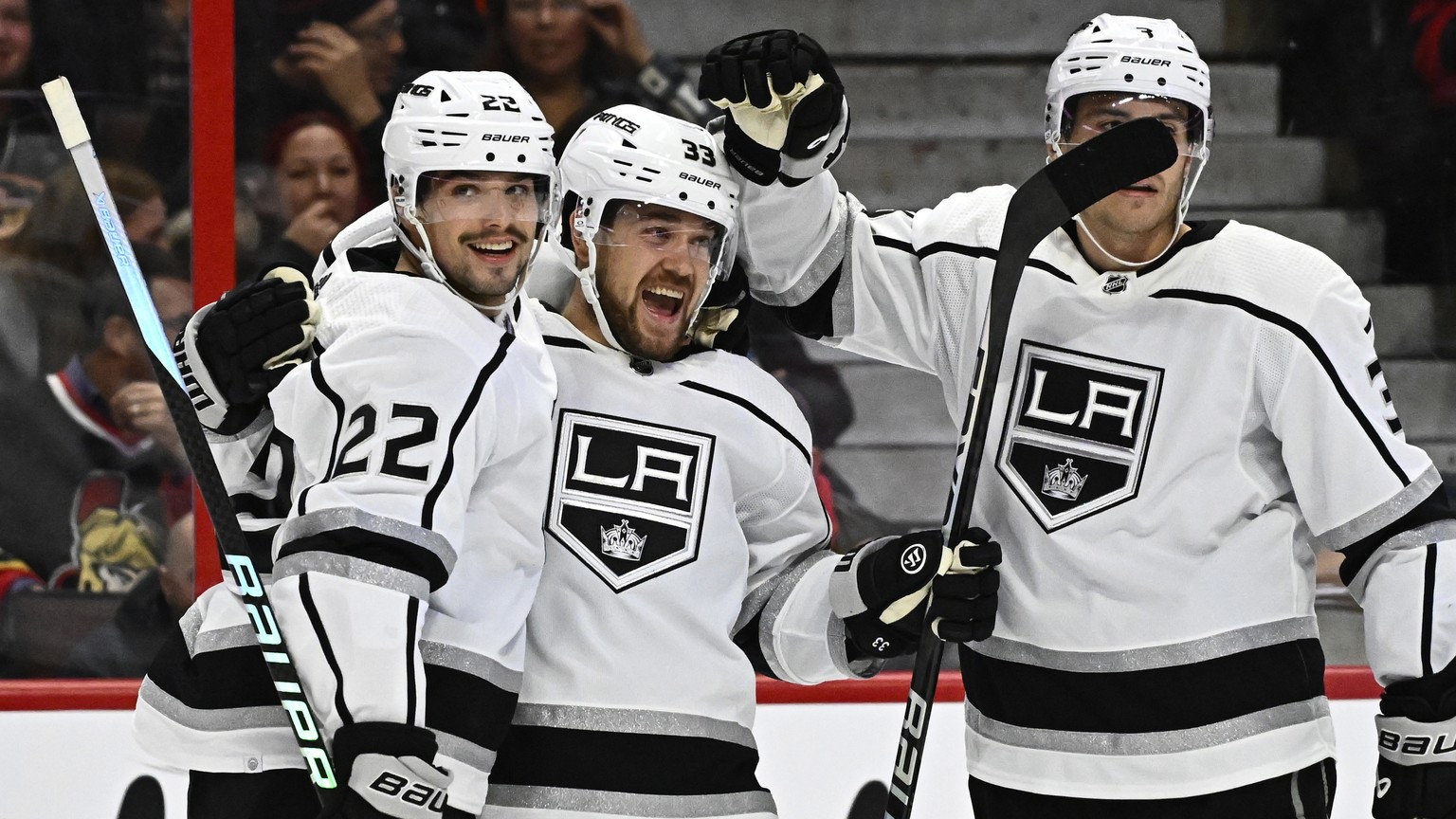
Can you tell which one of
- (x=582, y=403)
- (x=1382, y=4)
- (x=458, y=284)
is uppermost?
(x=1382, y=4)

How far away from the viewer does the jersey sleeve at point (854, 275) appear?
6.34ft

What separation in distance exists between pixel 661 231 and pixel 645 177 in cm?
7

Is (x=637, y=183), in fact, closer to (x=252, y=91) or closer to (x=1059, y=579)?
(x=1059, y=579)

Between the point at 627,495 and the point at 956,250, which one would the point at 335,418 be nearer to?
the point at 627,495

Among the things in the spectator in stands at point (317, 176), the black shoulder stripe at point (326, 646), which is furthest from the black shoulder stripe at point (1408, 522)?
the spectator in stands at point (317, 176)

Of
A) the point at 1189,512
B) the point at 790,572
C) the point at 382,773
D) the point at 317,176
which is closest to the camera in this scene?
the point at 382,773

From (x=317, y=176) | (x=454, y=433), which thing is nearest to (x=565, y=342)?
(x=454, y=433)

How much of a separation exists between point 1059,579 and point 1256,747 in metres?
0.29

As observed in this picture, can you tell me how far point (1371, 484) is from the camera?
5.86 ft

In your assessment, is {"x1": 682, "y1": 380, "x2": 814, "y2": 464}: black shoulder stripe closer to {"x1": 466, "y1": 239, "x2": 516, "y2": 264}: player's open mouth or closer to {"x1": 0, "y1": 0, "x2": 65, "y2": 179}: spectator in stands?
{"x1": 466, "y1": 239, "x2": 516, "y2": 264}: player's open mouth

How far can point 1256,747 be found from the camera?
1.82m

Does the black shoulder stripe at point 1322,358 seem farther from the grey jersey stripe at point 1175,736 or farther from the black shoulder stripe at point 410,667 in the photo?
the black shoulder stripe at point 410,667

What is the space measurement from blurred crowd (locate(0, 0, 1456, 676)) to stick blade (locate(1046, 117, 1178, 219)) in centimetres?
130

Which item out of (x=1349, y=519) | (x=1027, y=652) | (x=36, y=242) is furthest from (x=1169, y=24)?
(x=36, y=242)
